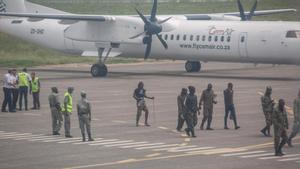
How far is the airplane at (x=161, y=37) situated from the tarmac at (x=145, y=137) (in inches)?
63.3

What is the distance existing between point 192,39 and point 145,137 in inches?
806

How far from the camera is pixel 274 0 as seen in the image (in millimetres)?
80188

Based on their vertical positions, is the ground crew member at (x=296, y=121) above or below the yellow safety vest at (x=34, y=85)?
below

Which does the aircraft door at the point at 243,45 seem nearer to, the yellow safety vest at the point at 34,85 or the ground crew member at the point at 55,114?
the yellow safety vest at the point at 34,85

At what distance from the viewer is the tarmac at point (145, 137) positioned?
69.5ft

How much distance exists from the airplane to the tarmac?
1608mm

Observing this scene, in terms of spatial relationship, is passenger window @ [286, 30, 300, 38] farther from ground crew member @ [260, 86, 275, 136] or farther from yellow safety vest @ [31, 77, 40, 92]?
ground crew member @ [260, 86, 275, 136]

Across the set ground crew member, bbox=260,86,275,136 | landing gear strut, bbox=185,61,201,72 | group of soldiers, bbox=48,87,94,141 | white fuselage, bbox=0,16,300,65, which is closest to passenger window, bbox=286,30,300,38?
white fuselage, bbox=0,16,300,65

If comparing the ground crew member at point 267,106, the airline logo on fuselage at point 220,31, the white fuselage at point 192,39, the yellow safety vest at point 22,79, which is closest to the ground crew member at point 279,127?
the ground crew member at point 267,106

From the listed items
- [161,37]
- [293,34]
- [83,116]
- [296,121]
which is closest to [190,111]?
[83,116]

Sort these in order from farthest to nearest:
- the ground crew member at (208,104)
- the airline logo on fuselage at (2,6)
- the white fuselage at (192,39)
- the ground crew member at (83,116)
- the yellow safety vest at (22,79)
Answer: the airline logo on fuselage at (2,6)
the white fuselage at (192,39)
the yellow safety vest at (22,79)
the ground crew member at (208,104)
the ground crew member at (83,116)

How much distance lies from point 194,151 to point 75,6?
188 feet

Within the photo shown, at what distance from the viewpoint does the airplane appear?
141ft

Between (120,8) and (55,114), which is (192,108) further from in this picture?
(120,8)
